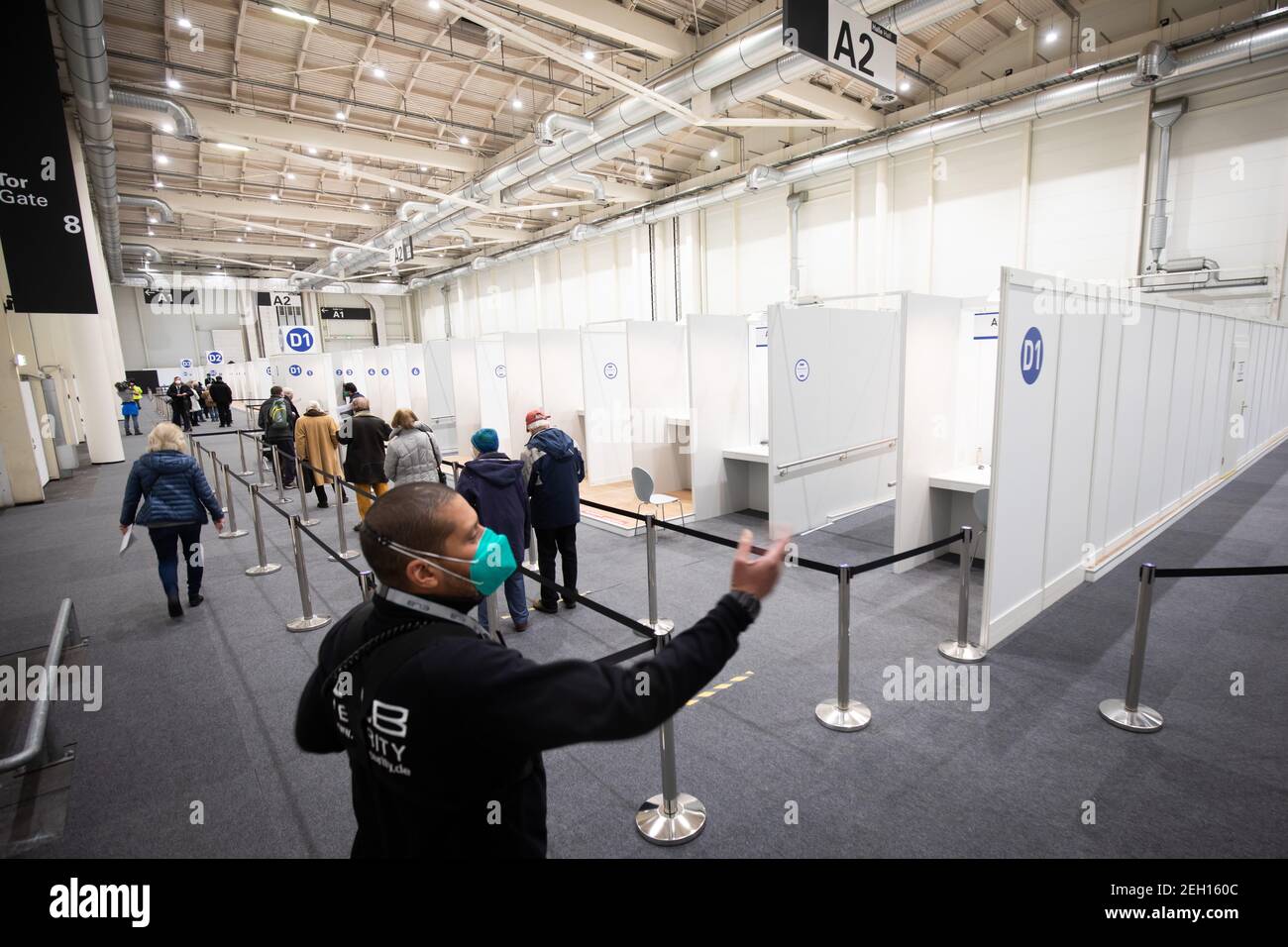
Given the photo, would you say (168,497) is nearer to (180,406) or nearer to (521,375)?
(521,375)

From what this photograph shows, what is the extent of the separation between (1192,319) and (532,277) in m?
16.0

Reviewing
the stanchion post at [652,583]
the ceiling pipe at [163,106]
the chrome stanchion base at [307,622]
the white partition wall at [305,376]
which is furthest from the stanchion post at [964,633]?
the white partition wall at [305,376]

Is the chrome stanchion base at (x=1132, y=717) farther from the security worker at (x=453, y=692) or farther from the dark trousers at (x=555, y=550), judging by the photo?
the dark trousers at (x=555, y=550)

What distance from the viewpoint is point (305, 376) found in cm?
1491

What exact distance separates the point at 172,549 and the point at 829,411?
5605 mm

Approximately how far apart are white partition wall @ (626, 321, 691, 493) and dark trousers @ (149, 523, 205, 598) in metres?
4.55

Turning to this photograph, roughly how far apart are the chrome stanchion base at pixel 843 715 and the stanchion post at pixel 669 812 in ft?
2.86

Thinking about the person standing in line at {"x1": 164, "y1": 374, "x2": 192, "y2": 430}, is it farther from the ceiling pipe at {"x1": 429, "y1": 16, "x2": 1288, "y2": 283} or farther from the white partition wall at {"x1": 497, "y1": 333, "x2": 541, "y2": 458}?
the ceiling pipe at {"x1": 429, "y1": 16, "x2": 1288, "y2": 283}

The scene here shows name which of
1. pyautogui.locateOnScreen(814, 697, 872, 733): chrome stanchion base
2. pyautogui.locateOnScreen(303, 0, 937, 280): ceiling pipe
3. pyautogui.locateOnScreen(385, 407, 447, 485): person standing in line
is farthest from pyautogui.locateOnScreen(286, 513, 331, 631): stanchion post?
pyautogui.locateOnScreen(303, 0, 937, 280): ceiling pipe

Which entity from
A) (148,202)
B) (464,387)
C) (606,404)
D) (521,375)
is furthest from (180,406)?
(606,404)

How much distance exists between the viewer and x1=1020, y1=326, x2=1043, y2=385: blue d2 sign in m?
3.40

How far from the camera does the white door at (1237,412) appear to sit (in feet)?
23.2
